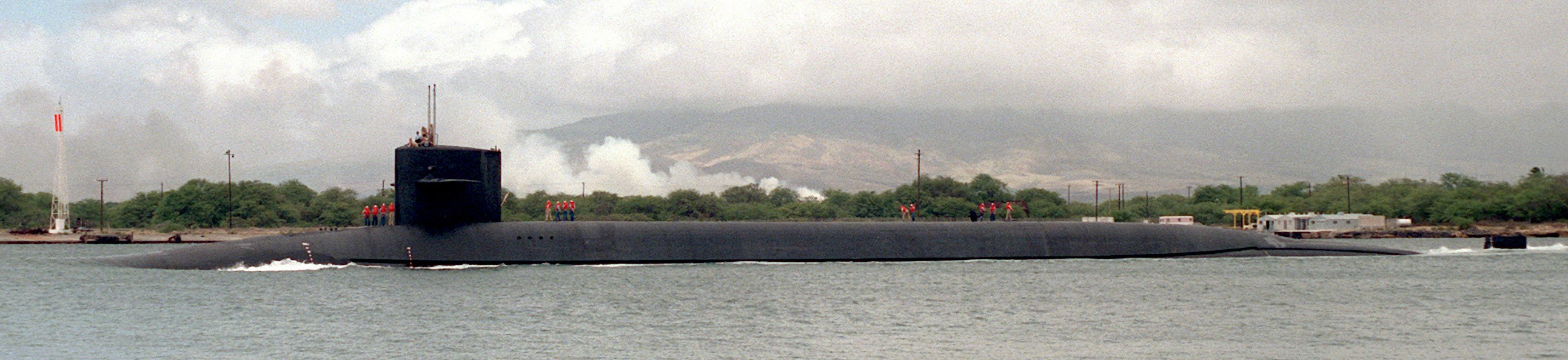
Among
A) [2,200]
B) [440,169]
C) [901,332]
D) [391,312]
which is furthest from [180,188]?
[901,332]

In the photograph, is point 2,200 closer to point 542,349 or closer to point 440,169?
point 440,169

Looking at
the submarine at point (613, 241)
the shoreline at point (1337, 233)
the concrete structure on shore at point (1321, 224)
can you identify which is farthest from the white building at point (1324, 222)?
the submarine at point (613, 241)

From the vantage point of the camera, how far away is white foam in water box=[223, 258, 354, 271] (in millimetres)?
34906

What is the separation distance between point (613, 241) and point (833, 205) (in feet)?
239

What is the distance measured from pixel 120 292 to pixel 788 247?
15.9m

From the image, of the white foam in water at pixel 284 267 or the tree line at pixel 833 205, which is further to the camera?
the tree line at pixel 833 205

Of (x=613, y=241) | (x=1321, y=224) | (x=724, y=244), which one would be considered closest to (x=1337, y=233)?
(x=1321, y=224)

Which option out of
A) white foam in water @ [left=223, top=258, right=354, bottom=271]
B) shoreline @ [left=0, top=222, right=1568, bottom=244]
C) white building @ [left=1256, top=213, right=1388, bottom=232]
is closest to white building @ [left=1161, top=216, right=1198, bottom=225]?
shoreline @ [left=0, top=222, right=1568, bottom=244]

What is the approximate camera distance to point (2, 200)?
106312mm

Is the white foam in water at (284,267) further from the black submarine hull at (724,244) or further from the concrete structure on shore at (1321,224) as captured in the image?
the concrete structure on shore at (1321,224)

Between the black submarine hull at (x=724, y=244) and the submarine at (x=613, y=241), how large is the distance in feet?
0.11

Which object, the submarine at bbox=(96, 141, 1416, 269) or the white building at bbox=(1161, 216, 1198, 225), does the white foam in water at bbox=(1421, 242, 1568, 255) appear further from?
the white building at bbox=(1161, 216, 1198, 225)

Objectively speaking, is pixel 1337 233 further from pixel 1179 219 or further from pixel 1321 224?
pixel 1179 219

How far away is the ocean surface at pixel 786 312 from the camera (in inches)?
869
